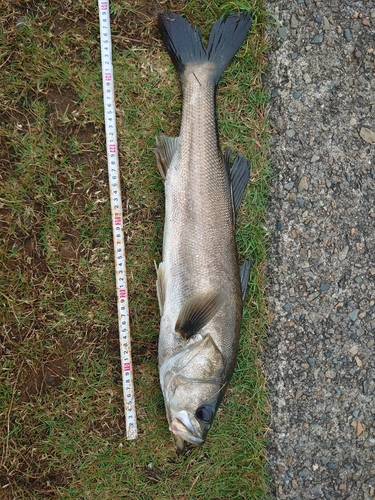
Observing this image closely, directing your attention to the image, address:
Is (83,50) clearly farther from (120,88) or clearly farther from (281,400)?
(281,400)

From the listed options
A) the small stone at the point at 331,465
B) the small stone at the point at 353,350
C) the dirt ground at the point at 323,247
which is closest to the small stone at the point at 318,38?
the dirt ground at the point at 323,247

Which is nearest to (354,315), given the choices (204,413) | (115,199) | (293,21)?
(204,413)

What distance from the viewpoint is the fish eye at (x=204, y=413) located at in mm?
2848

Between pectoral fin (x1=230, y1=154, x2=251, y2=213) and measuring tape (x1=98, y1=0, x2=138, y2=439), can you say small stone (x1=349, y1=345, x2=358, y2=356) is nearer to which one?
pectoral fin (x1=230, y1=154, x2=251, y2=213)

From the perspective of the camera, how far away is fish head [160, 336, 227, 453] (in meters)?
2.83

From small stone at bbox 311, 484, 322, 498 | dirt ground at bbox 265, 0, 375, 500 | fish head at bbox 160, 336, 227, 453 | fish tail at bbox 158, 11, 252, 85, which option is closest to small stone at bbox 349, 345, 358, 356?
dirt ground at bbox 265, 0, 375, 500

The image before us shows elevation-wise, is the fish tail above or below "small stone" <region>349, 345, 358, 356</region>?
above

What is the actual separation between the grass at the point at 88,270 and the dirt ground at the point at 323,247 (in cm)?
21

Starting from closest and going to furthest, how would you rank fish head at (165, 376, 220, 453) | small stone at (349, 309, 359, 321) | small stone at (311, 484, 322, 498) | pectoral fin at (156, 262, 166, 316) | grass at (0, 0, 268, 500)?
fish head at (165, 376, 220, 453)
pectoral fin at (156, 262, 166, 316)
grass at (0, 0, 268, 500)
small stone at (311, 484, 322, 498)
small stone at (349, 309, 359, 321)

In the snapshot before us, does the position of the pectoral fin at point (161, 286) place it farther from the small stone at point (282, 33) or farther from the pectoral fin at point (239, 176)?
the small stone at point (282, 33)

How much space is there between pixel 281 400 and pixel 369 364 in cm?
73

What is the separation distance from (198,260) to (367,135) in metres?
1.71

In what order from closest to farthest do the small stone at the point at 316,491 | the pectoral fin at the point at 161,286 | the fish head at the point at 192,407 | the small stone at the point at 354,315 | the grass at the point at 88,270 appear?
the fish head at the point at 192,407
the pectoral fin at the point at 161,286
the grass at the point at 88,270
the small stone at the point at 316,491
the small stone at the point at 354,315

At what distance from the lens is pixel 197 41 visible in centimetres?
320
